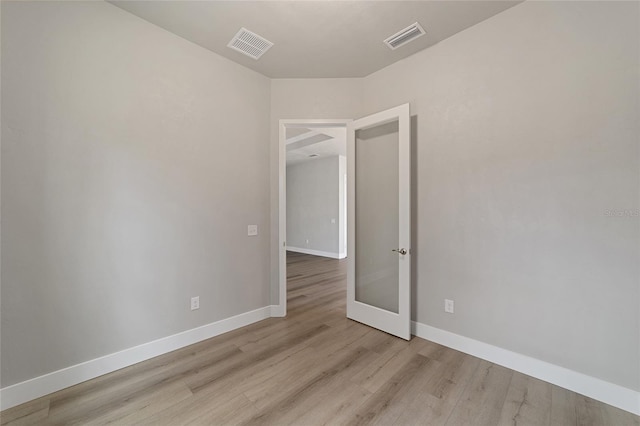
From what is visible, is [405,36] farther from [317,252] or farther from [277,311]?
[317,252]

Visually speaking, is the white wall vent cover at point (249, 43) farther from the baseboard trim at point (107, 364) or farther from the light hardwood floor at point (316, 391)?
the light hardwood floor at point (316, 391)

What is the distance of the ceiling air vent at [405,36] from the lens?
2213 mm

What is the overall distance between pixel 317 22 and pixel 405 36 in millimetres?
824

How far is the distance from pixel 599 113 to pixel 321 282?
13.0ft

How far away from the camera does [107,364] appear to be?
1961 millimetres

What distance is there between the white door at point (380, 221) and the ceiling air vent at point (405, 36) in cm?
58

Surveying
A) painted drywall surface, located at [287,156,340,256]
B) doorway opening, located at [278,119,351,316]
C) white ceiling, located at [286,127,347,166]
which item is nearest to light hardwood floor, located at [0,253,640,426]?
doorway opening, located at [278,119,351,316]

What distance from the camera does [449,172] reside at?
238cm

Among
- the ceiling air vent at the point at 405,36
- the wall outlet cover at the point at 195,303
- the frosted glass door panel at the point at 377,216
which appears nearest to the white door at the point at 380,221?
the frosted glass door panel at the point at 377,216

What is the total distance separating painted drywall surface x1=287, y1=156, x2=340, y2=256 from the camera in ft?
24.0

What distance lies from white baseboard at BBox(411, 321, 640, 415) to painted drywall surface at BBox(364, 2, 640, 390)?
0.17 feet

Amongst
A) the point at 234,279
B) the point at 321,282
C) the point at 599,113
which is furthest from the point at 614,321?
the point at 321,282

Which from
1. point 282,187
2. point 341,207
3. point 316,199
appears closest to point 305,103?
point 282,187

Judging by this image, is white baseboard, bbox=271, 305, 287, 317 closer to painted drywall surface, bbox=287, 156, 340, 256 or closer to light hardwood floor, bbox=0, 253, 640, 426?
light hardwood floor, bbox=0, 253, 640, 426
